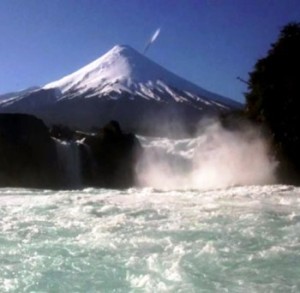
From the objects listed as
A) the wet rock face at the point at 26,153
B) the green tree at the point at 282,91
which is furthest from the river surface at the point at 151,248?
the wet rock face at the point at 26,153

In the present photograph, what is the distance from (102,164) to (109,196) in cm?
2084

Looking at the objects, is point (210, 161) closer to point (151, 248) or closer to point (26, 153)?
point (26, 153)

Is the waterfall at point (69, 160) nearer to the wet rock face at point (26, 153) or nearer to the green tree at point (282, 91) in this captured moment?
the wet rock face at point (26, 153)

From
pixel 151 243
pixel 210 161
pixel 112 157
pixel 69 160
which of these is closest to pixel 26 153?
pixel 69 160

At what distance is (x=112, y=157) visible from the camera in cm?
3953

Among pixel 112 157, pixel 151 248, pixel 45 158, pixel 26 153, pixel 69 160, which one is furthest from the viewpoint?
pixel 112 157

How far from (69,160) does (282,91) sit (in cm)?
1547

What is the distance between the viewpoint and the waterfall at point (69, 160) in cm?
3644

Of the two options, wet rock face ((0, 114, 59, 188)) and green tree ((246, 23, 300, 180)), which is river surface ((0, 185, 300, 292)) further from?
wet rock face ((0, 114, 59, 188))

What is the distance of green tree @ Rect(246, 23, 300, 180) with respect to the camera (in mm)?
28234

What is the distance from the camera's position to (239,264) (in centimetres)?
794

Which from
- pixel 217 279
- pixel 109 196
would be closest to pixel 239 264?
pixel 217 279

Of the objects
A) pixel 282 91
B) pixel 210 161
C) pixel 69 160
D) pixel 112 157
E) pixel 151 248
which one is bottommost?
pixel 151 248

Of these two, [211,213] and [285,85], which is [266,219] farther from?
[285,85]
